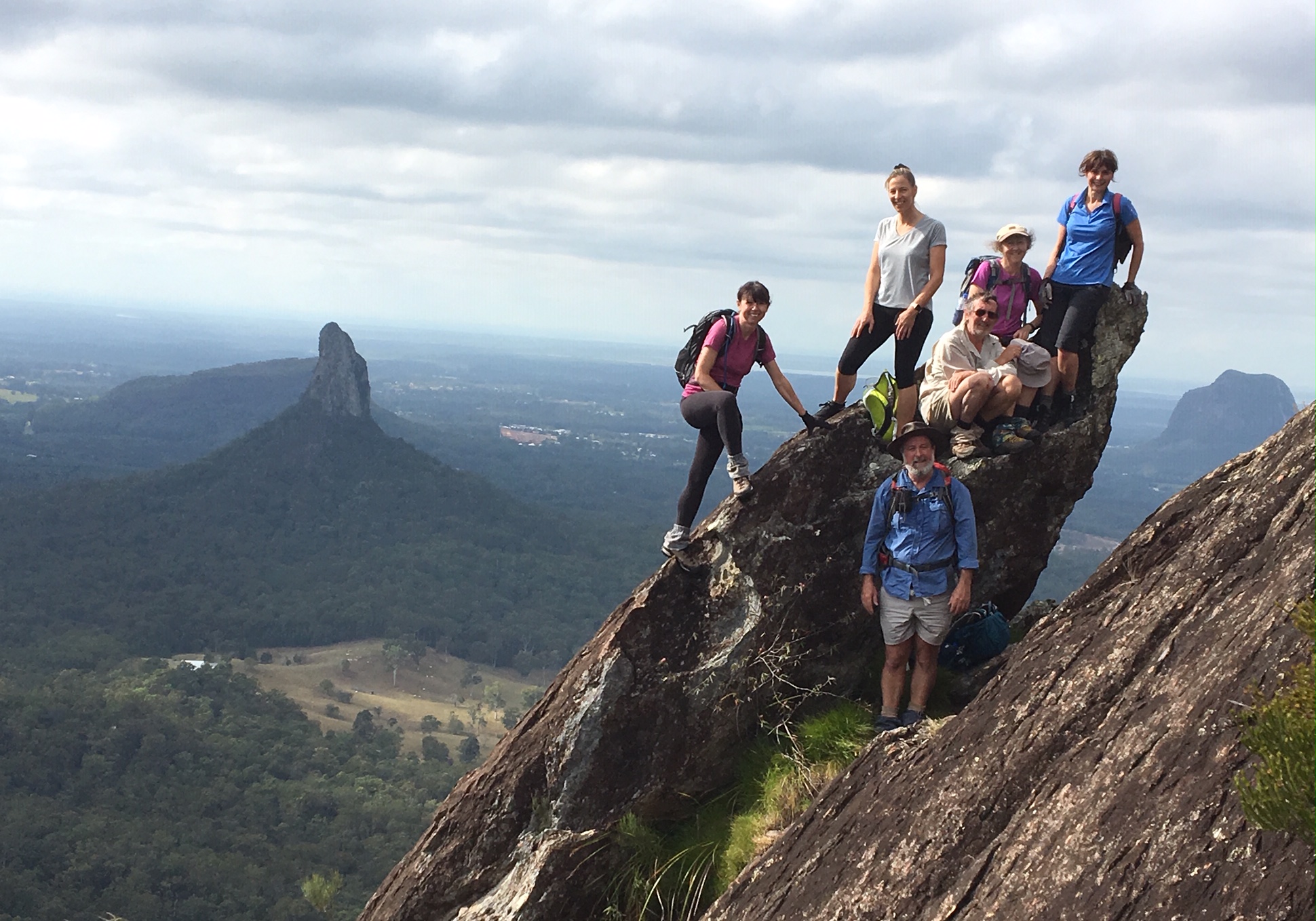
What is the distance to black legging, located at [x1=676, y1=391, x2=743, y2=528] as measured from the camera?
9508mm

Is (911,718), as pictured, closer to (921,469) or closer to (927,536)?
(927,536)

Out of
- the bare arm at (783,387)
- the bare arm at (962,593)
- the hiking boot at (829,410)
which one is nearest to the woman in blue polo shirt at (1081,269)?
the hiking boot at (829,410)

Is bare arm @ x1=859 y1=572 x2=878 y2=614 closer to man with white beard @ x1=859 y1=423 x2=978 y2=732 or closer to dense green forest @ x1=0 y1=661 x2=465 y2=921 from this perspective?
man with white beard @ x1=859 y1=423 x2=978 y2=732

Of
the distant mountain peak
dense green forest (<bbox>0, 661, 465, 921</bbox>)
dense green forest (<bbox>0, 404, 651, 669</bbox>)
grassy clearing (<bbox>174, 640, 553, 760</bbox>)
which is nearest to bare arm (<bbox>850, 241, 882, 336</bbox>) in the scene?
dense green forest (<bbox>0, 661, 465, 921</bbox>)

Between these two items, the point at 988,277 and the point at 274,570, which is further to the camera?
the point at 274,570

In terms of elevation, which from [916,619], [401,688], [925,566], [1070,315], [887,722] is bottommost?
[401,688]

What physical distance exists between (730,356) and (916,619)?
3.15 m

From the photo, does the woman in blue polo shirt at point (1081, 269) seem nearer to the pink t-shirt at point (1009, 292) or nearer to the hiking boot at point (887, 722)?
the pink t-shirt at point (1009, 292)

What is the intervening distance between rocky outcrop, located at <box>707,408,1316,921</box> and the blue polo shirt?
3.42 metres

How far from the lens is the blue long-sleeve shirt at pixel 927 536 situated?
27.9ft

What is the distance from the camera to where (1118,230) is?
10797 mm

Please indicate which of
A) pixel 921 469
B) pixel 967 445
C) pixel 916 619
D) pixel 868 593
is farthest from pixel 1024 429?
pixel 868 593

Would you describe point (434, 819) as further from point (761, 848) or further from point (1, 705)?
point (1, 705)

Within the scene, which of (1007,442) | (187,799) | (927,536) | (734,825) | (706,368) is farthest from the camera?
(187,799)
